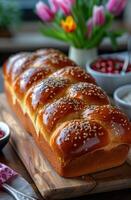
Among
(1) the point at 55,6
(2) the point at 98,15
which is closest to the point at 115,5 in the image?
(2) the point at 98,15

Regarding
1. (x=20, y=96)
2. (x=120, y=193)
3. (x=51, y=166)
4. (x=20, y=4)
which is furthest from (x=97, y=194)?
(x=20, y=4)

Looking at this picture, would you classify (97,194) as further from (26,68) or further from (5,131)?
(26,68)

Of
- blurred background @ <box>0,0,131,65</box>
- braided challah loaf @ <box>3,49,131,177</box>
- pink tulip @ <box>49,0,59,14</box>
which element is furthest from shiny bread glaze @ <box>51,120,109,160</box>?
blurred background @ <box>0,0,131,65</box>

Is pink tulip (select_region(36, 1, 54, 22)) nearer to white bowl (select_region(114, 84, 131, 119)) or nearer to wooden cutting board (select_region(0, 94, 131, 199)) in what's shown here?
white bowl (select_region(114, 84, 131, 119))

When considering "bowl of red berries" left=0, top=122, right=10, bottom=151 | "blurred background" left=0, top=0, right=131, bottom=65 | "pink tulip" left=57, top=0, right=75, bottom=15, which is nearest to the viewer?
"bowl of red berries" left=0, top=122, right=10, bottom=151

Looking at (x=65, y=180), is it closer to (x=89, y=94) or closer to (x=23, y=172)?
(x=23, y=172)
